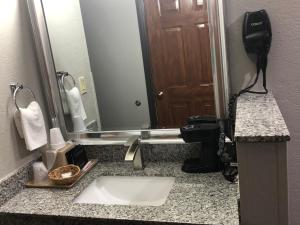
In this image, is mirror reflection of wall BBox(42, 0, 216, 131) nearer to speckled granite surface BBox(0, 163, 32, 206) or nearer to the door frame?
the door frame

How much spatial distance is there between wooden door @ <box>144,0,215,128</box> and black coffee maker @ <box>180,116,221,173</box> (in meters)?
0.09

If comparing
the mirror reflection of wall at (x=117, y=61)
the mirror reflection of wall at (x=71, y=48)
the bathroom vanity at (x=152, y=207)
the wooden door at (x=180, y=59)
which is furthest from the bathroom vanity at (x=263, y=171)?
the mirror reflection of wall at (x=71, y=48)

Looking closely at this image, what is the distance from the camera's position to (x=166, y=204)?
3.58 ft

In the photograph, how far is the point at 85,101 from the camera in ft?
5.05

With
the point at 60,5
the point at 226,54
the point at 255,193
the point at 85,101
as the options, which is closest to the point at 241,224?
the point at 255,193

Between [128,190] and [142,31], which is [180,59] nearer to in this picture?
[142,31]

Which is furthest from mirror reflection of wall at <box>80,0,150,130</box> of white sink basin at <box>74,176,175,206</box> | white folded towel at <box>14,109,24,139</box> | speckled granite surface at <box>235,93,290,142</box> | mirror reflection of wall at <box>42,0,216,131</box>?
speckled granite surface at <box>235,93,290,142</box>

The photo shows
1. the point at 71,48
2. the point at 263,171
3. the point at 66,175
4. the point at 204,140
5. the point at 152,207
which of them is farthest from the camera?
the point at 71,48

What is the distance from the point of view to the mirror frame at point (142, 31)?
1240 millimetres

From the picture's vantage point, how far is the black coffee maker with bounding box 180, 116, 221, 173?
1227 millimetres

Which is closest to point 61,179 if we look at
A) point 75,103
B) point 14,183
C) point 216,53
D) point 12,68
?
point 14,183

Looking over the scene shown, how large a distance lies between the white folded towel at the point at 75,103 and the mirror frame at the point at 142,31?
48 millimetres

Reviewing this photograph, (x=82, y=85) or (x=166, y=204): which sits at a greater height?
(x=82, y=85)

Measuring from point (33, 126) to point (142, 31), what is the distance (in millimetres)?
618
